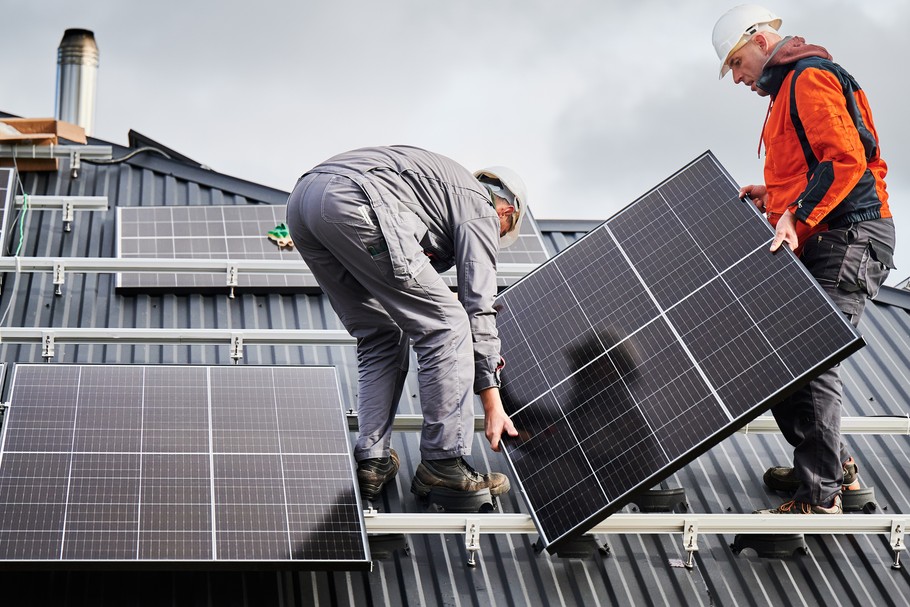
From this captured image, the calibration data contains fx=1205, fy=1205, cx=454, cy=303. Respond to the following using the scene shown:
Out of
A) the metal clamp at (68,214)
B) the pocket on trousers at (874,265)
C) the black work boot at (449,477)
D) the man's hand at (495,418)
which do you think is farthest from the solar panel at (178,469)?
the metal clamp at (68,214)

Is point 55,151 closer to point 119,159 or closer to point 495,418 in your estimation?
point 119,159

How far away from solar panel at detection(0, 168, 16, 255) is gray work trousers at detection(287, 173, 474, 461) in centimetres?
428

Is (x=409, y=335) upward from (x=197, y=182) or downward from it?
downward

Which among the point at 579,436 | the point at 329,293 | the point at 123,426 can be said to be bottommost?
the point at 579,436

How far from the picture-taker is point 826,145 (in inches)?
261

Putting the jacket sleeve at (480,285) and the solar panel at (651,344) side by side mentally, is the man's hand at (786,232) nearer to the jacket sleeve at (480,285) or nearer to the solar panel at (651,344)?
the solar panel at (651,344)

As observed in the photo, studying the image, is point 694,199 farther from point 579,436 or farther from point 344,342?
point 344,342

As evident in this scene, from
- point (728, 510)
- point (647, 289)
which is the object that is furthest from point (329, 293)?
point (728, 510)

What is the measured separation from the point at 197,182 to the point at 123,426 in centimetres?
622

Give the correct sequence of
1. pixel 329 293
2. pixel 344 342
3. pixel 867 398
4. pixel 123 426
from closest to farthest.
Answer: pixel 123 426 < pixel 329 293 < pixel 344 342 < pixel 867 398

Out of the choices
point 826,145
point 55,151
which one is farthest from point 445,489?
point 55,151

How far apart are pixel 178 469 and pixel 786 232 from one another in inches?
137

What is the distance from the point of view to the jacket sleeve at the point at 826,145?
655 centimetres

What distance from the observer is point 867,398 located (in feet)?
30.0
